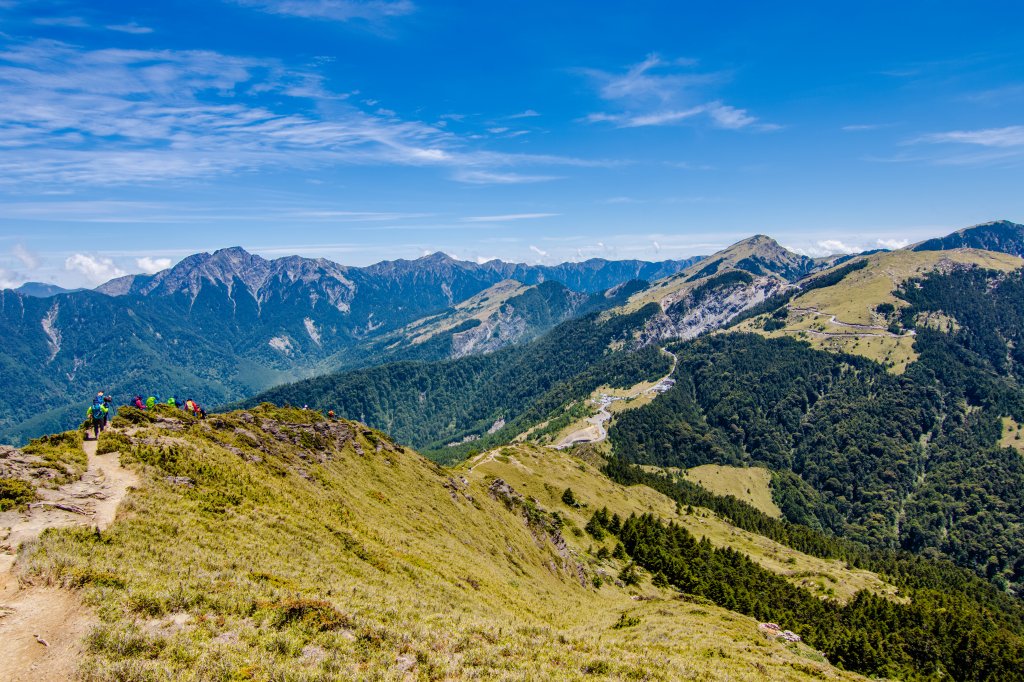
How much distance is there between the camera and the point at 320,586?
34812 mm

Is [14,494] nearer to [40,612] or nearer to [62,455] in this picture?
[62,455]

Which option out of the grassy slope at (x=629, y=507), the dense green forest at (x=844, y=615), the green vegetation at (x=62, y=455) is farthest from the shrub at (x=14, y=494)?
the dense green forest at (x=844, y=615)

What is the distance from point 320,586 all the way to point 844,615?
5700 inches

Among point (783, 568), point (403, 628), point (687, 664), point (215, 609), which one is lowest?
point (783, 568)

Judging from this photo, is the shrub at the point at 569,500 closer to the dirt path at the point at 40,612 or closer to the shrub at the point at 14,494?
the dirt path at the point at 40,612

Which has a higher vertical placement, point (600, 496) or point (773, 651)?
point (773, 651)

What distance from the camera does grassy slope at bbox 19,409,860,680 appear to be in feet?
81.7

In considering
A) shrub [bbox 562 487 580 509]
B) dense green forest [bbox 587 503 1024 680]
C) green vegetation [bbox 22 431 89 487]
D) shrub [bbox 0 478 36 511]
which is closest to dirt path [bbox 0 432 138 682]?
shrub [bbox 0 478 36 511]

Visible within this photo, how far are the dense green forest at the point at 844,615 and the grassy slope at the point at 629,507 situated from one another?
32.6 ft

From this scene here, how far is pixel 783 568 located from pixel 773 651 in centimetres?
11873

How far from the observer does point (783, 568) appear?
15200 centimetres

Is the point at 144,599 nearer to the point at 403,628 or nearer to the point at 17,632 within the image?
the point at 17,632

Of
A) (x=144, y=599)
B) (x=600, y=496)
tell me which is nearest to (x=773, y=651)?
(x=144, y=599)

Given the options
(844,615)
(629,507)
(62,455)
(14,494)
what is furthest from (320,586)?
(844,615)
